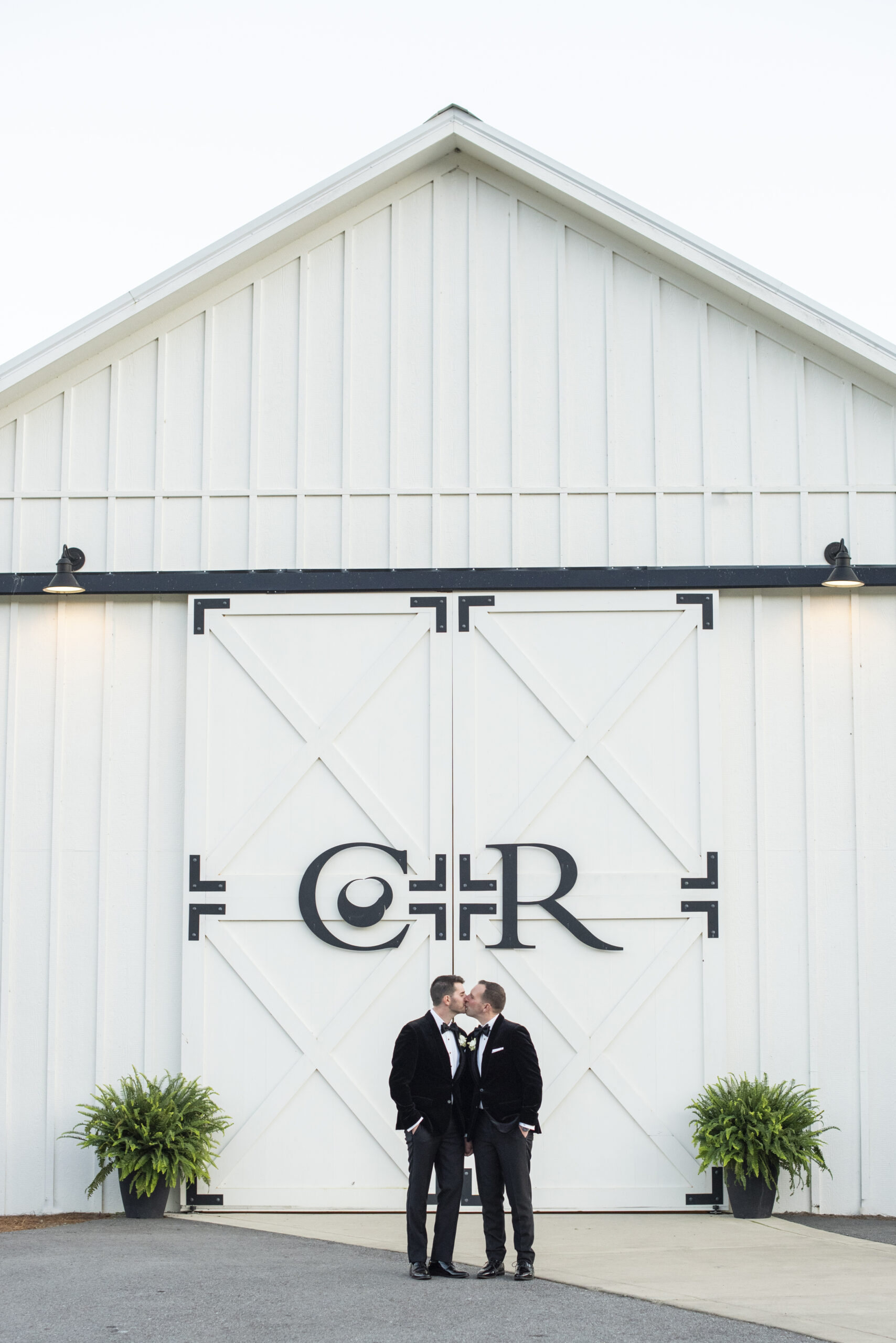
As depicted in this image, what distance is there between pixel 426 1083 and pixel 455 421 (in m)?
4.60

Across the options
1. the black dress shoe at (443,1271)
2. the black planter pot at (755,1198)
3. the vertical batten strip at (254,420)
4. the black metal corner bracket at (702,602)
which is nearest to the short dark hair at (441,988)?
the black dress shoe at (443,1271)

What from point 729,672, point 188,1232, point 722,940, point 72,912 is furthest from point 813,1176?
point 72,912

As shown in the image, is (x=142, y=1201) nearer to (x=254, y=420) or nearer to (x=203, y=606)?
(x=203, y=606)

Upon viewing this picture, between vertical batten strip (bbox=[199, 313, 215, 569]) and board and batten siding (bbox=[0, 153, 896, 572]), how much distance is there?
0.02m

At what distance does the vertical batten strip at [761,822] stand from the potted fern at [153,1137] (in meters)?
3.60

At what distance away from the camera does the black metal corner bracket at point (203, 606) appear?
9.30 m

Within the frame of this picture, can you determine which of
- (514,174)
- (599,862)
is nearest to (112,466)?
(514,174)

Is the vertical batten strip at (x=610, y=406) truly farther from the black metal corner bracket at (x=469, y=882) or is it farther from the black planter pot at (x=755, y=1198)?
the black planter pot at (x=755, y=1198)

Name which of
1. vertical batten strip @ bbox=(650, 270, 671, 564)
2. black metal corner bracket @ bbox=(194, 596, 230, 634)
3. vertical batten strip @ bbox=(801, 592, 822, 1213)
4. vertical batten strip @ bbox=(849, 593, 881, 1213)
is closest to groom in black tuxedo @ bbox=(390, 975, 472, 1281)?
vertical batten strip @ bbox=(801, 592, 822, 1213)

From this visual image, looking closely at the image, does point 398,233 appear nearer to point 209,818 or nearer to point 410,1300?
point 209,818

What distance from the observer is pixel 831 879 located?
354 inches

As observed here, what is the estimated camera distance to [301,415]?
941cm

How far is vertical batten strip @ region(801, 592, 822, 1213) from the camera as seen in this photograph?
29.0 feet

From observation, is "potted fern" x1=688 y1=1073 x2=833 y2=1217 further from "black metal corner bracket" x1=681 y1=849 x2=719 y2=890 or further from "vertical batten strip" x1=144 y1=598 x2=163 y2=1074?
"vertical batten strip" x1=144 y1=598 x2=163 y2=1074
